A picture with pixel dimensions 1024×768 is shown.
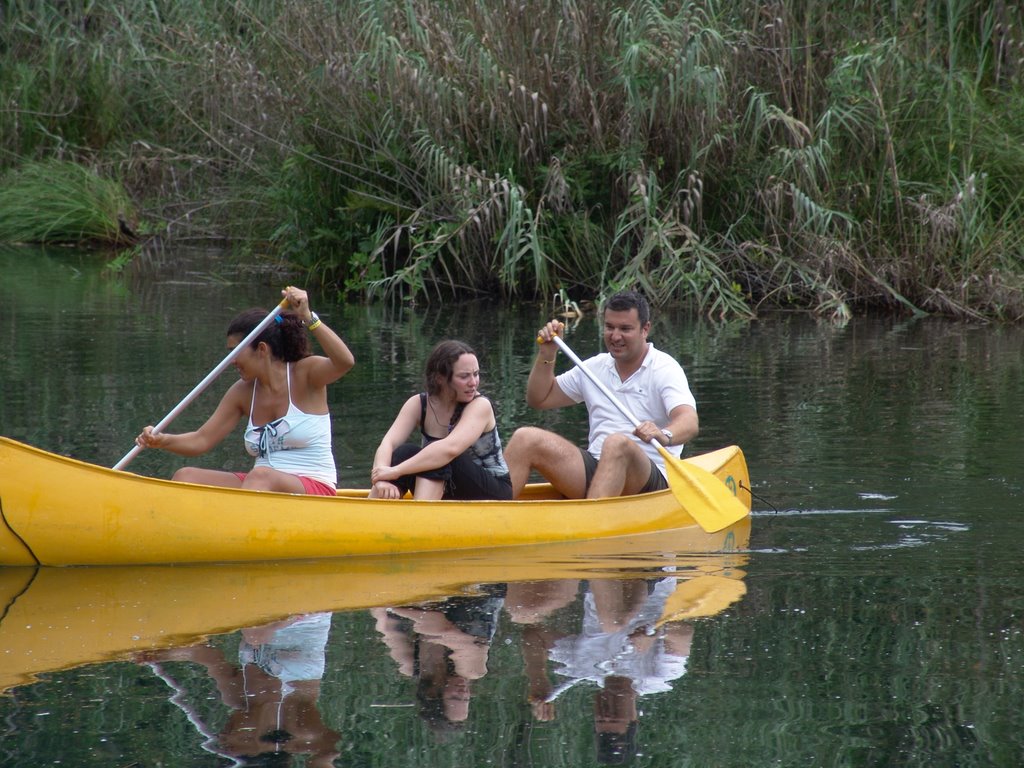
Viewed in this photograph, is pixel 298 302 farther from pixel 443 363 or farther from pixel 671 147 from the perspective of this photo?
pixel 671 147

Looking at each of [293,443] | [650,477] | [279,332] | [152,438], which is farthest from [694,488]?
[152,438]

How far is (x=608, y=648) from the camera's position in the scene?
14.6ft

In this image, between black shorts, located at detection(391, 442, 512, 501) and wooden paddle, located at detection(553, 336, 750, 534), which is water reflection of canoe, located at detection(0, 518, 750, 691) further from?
black shorts, located at detection(391, 442, 512, 501)

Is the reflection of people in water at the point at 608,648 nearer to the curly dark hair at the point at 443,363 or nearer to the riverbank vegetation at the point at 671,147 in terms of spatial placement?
the curly dark hair at the point at 443,363

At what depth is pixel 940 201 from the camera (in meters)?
12.3

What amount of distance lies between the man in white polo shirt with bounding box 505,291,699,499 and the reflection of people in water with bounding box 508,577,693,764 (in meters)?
0.77

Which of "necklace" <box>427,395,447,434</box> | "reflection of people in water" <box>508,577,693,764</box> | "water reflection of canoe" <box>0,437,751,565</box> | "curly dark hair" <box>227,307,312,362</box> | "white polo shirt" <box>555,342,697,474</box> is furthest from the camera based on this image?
"white polo shirt" <box>555,342,697,474</box>

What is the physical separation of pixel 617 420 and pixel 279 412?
1430 millimetres

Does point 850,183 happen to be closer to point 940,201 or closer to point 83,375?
point 940,201

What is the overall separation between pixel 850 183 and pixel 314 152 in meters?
4.58

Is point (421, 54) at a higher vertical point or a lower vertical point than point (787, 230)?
higher

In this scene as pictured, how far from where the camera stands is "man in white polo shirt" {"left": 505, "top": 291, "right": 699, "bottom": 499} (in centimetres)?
595

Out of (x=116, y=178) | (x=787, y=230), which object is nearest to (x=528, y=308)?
(x=787, y=230)

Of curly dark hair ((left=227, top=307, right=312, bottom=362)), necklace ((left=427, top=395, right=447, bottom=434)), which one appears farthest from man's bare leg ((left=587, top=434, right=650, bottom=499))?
curly dark hair ((left=227, top=307, right=312, bottom=362))
